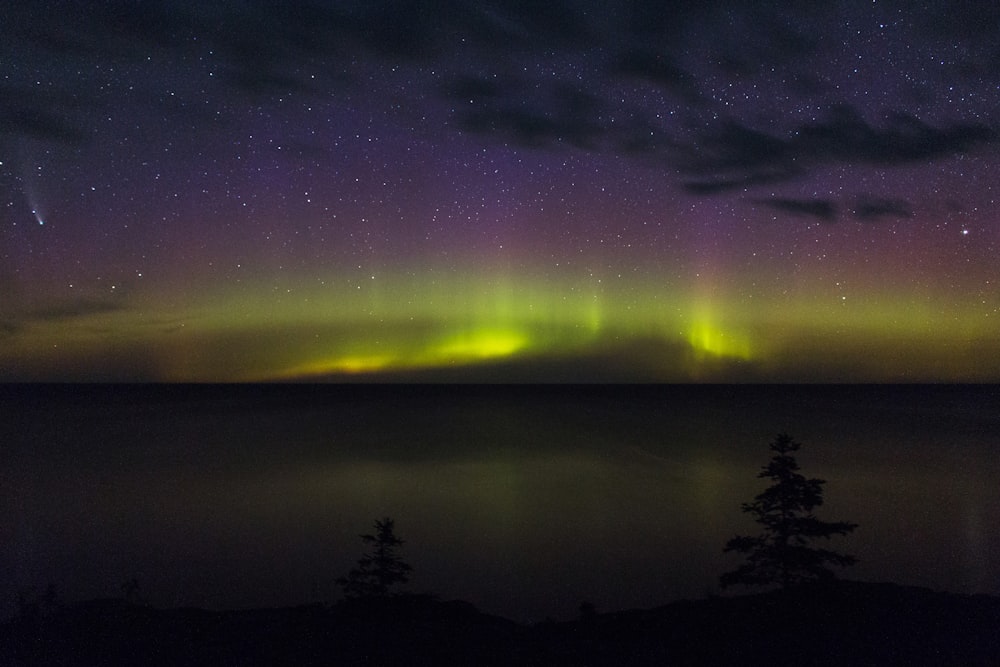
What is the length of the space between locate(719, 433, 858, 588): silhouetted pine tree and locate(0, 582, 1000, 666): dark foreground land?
0.38 meters

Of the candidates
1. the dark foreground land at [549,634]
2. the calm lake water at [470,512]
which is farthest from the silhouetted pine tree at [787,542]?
the calm lake water at [470,512]

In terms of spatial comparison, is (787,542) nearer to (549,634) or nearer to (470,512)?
(549,634)

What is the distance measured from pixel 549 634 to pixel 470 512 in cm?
1719

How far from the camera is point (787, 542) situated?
1184 cm

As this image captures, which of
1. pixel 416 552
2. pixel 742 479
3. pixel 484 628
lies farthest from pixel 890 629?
pixel 742 479

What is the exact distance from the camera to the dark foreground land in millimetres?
8867

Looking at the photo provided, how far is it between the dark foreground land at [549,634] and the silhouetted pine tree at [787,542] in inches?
14.8

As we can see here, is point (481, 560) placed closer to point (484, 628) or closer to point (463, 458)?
point (484, 628)

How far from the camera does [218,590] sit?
651 inches

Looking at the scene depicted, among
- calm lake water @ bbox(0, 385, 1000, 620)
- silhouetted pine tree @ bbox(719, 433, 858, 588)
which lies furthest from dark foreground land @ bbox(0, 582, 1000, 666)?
calm lake water @ bbox(0, 385, 1000, 620)

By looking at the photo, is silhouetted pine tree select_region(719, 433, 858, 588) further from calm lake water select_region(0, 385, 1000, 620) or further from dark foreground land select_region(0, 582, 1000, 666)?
calm lake water select_region(0, 385, 1000, 620)

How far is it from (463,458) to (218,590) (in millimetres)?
29149

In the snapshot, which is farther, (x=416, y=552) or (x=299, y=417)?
(x=299, y=417)

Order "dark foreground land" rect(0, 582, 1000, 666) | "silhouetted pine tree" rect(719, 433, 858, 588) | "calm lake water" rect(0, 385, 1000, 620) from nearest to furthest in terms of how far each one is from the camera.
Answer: "dark foreground land" rect(0, 582, 1000, 666)
"silhouetted pine tree" rect(719, 433, 858, 588)
"calm lake water" rect(0, 385, 1000, 620)
